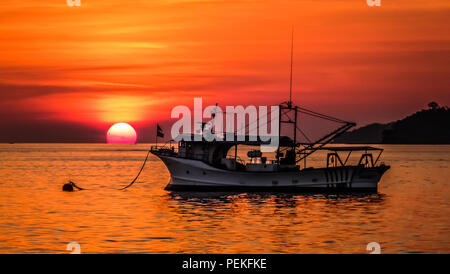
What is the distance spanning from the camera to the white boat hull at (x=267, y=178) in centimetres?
5800

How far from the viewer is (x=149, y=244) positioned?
3061 centimetres

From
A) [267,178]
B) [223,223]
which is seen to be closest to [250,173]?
[267,178]

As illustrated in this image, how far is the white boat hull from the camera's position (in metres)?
58.0

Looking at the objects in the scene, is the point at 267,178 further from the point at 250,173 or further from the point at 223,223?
the point at 223,223

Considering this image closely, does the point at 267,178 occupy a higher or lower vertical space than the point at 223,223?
higher

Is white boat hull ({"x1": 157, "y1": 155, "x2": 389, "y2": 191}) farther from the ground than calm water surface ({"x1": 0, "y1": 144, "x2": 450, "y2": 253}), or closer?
farther from the ground

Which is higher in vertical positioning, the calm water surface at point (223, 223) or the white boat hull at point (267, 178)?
the white boat hull at point (267, 178)

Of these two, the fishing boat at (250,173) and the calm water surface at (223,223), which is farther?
the fishing boat at (250,173)

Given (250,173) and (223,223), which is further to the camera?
(250,173)

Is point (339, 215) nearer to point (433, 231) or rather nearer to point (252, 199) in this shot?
point (433, 231)

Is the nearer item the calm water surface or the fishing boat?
the calm water surface

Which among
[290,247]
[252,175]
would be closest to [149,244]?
[290,247]

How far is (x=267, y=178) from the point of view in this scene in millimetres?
57969

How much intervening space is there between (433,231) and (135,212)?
2320 cm
